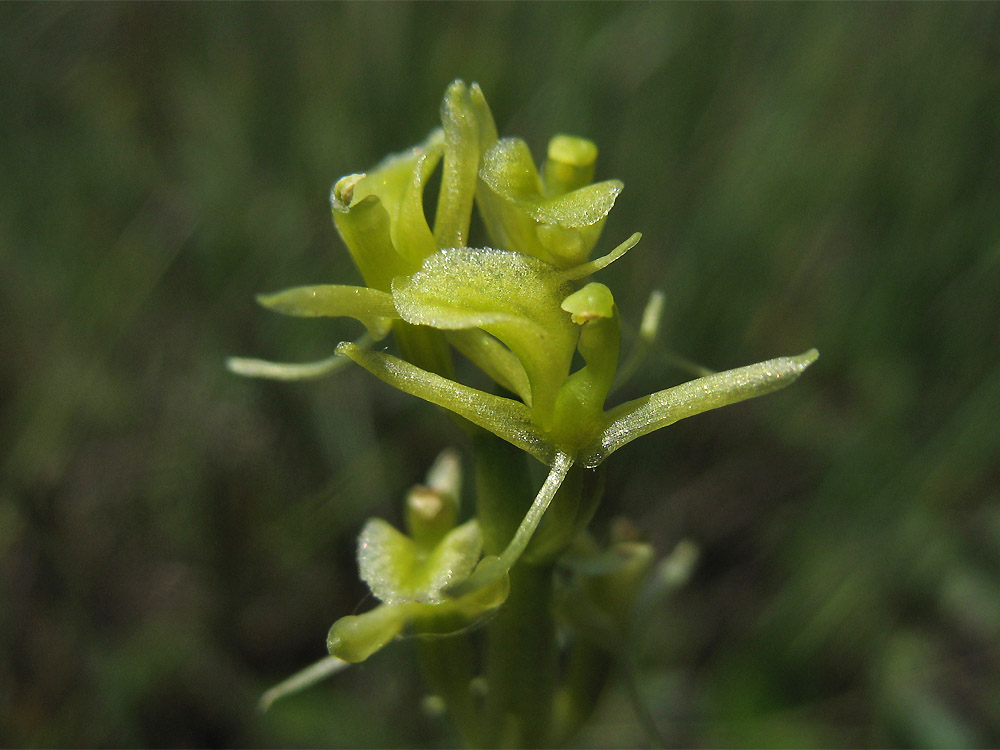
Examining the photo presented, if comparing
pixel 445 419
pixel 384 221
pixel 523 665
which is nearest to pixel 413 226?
pixel 384 221

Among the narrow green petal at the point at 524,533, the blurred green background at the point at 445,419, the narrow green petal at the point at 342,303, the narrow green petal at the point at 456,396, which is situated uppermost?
the narrow green petal at the point at 342,303

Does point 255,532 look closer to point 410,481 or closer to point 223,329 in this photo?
point 410,481

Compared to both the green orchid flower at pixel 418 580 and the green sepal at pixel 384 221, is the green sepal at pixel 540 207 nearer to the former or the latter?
the green sepal at pixel 384 221

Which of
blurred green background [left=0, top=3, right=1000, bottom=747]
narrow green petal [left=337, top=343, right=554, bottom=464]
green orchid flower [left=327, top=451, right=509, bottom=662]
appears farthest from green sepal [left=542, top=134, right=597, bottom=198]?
blurred green background [left=0, top=3, right=1000, bottom=747]

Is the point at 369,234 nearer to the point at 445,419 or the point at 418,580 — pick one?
the point at 418,580

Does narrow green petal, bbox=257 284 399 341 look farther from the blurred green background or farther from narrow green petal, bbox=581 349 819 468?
the blurred green background

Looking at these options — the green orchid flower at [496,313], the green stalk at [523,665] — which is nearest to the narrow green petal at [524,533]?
the green orchid flower at [496,313]
